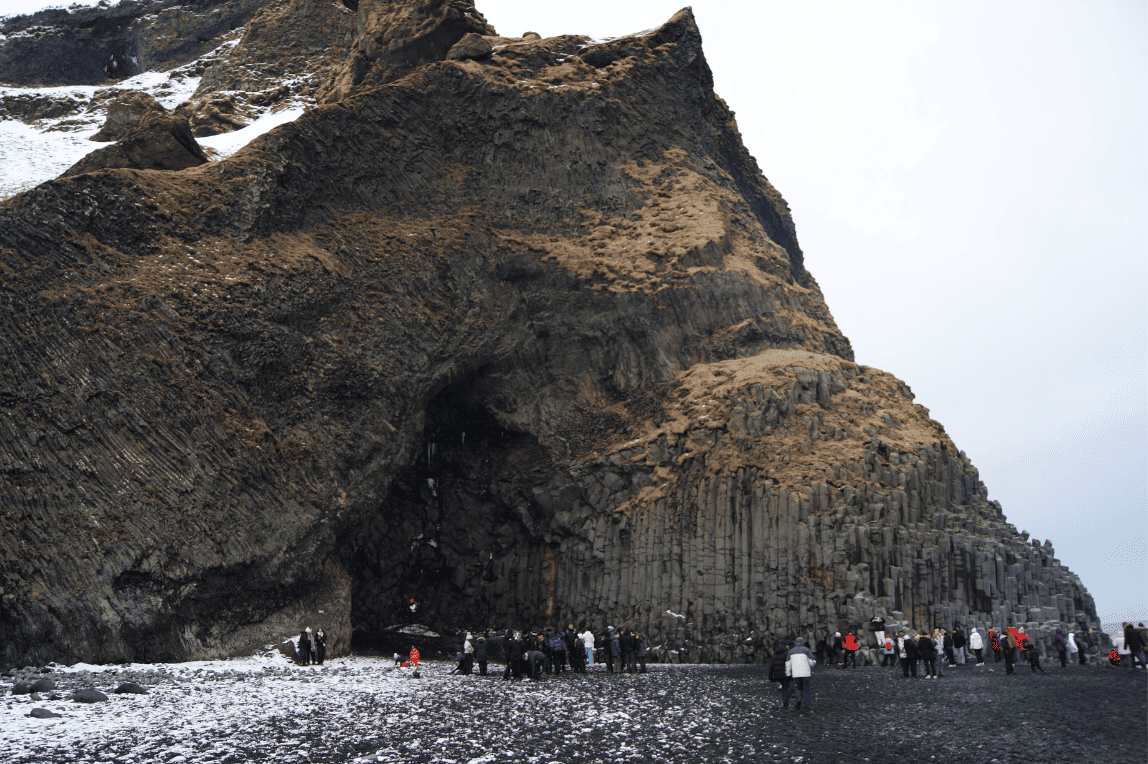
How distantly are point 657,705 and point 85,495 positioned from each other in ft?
61.0

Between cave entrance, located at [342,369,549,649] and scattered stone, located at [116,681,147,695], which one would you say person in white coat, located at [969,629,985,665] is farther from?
scattered stone, located at [116,681,147,695]

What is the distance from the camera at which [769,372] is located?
123 feet

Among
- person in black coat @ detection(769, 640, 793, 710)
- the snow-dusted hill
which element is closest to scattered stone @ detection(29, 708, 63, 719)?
person in black coat @ detection(769, 640, 793, 710)

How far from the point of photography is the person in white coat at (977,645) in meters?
28.8

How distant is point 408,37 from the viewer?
4872 centimetres

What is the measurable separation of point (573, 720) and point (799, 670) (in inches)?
188

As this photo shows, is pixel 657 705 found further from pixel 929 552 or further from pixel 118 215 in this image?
pixel 118 215

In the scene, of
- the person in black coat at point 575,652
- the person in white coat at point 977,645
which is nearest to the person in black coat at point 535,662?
the person in black coat at point 575,652

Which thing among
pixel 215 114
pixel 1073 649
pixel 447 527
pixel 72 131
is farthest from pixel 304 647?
pixel 72 131

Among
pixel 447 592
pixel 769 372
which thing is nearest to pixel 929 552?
pixel 769 372

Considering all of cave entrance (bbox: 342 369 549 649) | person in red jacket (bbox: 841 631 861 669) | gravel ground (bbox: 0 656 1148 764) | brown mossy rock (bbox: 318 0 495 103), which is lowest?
gravel ground (bbox: 0 656 1148 764)

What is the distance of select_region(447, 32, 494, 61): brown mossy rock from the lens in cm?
4681

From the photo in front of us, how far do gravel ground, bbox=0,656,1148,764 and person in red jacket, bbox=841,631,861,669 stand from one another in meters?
4.22

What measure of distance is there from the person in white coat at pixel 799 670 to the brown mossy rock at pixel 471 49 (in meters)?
37.5
